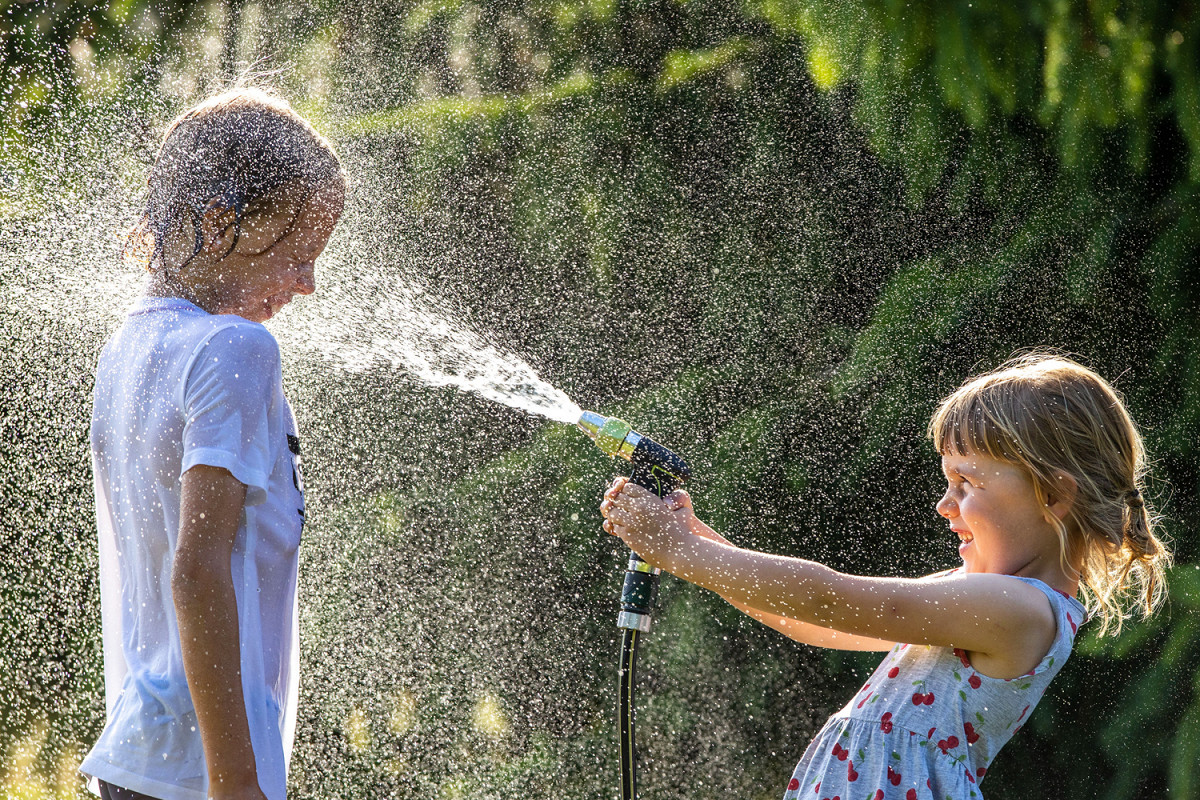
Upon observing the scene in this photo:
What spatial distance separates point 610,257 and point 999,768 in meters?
1.62

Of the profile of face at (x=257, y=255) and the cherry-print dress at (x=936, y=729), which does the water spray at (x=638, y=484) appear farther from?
the profile of face at (x=257, y=255)

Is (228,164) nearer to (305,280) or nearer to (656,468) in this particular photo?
(305,280)

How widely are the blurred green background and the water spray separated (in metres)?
0.98

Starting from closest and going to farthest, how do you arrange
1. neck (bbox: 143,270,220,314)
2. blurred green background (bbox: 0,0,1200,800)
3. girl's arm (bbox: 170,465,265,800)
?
1. girl's arm (bbox: 170,465,265,800)
2. neck (bbox: 143,270,220,314)
3. blurred green background (bbox: 0,0,1200,800)

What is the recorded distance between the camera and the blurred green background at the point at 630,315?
2396 mm

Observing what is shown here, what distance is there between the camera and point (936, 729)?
4.93 feet

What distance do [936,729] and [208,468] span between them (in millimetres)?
1062

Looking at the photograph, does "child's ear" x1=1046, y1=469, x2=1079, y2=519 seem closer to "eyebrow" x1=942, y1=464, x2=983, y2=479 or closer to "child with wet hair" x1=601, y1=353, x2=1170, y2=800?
"child with wet hair" x1=601, y1=353, x2=1170, y2=800

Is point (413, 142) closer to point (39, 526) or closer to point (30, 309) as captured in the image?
point (30, 309)

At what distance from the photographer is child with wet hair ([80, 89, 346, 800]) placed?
3.87 ft

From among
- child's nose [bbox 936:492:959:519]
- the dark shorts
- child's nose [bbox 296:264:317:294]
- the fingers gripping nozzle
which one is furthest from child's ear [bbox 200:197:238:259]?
child's nose [bbox 936:492:959:519]

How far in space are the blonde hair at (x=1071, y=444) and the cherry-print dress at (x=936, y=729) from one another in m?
0.13

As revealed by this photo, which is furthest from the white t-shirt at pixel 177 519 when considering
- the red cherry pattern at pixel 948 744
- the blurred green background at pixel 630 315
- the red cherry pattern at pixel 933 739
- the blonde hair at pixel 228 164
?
the blurred green background at pixel 630 315

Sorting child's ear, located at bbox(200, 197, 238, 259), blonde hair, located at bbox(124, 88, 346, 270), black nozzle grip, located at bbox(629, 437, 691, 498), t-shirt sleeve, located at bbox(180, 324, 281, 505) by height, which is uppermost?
blonde hair, located at bbox(124, 88, 346, 270)
